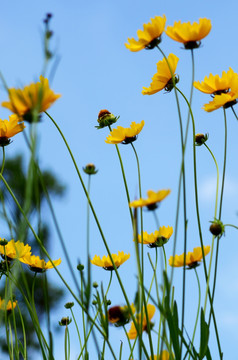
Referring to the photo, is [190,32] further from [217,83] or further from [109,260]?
[109,260]

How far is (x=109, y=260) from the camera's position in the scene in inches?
44.6

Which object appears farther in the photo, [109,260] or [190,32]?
[109,260]

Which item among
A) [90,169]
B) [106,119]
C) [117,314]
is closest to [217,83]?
[106,119]

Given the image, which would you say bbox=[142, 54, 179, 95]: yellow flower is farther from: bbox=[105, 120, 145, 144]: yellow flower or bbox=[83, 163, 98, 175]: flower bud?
bbox=[83, 163, 98, 175]: flower bud

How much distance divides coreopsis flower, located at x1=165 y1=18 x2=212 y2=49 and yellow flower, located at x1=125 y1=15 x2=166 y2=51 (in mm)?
25

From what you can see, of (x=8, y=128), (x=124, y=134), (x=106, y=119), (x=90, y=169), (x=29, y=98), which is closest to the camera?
(x=29, y=98)

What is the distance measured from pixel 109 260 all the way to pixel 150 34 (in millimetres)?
517

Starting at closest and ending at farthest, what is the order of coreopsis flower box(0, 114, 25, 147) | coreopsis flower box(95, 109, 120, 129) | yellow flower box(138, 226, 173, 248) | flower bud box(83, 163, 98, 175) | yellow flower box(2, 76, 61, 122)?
yellow flower box(2, 76, 61, 122) → flower bud box(83, 163, 98, 175) → coreopsis flower box(0, 114, 25, 147) → yellow flower box(138, 226, 173, 248) → coreopsis flower box(95, 109, 120, 129)

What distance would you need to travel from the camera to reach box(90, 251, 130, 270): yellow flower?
115 centimetres

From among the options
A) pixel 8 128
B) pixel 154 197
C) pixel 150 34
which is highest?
pixel 150 34

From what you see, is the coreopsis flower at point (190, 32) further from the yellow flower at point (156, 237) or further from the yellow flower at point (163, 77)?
the yellow flower at point (156, 237)

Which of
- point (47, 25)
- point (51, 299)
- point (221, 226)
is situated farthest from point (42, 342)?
point (51, 299)

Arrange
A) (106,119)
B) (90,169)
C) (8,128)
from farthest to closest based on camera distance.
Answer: (106,119)
(8,128)
(90,169)

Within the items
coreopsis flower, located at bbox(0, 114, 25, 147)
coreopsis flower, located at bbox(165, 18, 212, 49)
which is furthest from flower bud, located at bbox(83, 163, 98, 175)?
coreopsis flower, located at bbox(165, 18, 212, 49)
